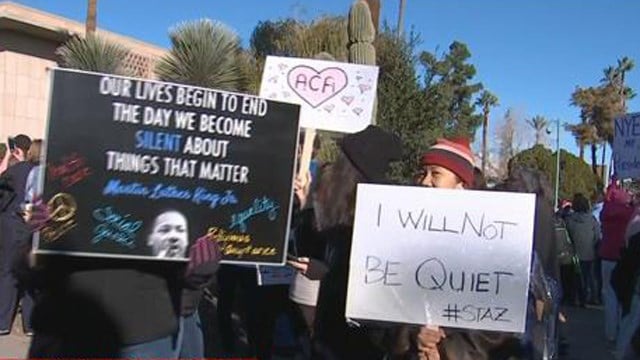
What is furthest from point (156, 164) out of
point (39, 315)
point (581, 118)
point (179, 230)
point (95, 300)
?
point (581, 118)

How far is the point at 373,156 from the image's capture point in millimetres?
3516

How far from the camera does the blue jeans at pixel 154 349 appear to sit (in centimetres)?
290

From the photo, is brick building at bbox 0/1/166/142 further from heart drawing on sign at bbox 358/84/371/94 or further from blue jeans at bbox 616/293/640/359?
blue jeans at bbox 616/293/640/359

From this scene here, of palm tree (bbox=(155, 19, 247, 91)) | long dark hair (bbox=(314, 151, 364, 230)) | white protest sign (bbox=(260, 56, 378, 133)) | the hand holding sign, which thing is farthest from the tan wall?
long dark hair (bbox=(314, 151, 364, 230))

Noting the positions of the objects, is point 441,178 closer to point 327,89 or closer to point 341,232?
point 341,232

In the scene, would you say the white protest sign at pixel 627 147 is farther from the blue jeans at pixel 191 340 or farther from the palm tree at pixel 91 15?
the palm tree at pixel 91 15

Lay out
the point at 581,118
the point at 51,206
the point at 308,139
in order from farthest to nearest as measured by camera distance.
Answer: the point at 581,118 → the point at 308,139 → the point at 51,206

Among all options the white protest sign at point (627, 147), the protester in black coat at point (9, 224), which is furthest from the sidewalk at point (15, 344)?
the white protest sign at point (627, 147)

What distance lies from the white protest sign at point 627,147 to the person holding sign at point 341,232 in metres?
6.37

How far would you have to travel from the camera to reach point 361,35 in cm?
1146

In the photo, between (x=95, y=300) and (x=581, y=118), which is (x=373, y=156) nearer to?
(x=95, y=300)

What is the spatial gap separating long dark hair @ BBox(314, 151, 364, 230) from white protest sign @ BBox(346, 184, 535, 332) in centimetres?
49

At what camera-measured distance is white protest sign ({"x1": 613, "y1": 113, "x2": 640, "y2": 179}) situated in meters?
9.11

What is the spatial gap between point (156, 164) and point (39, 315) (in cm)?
74
